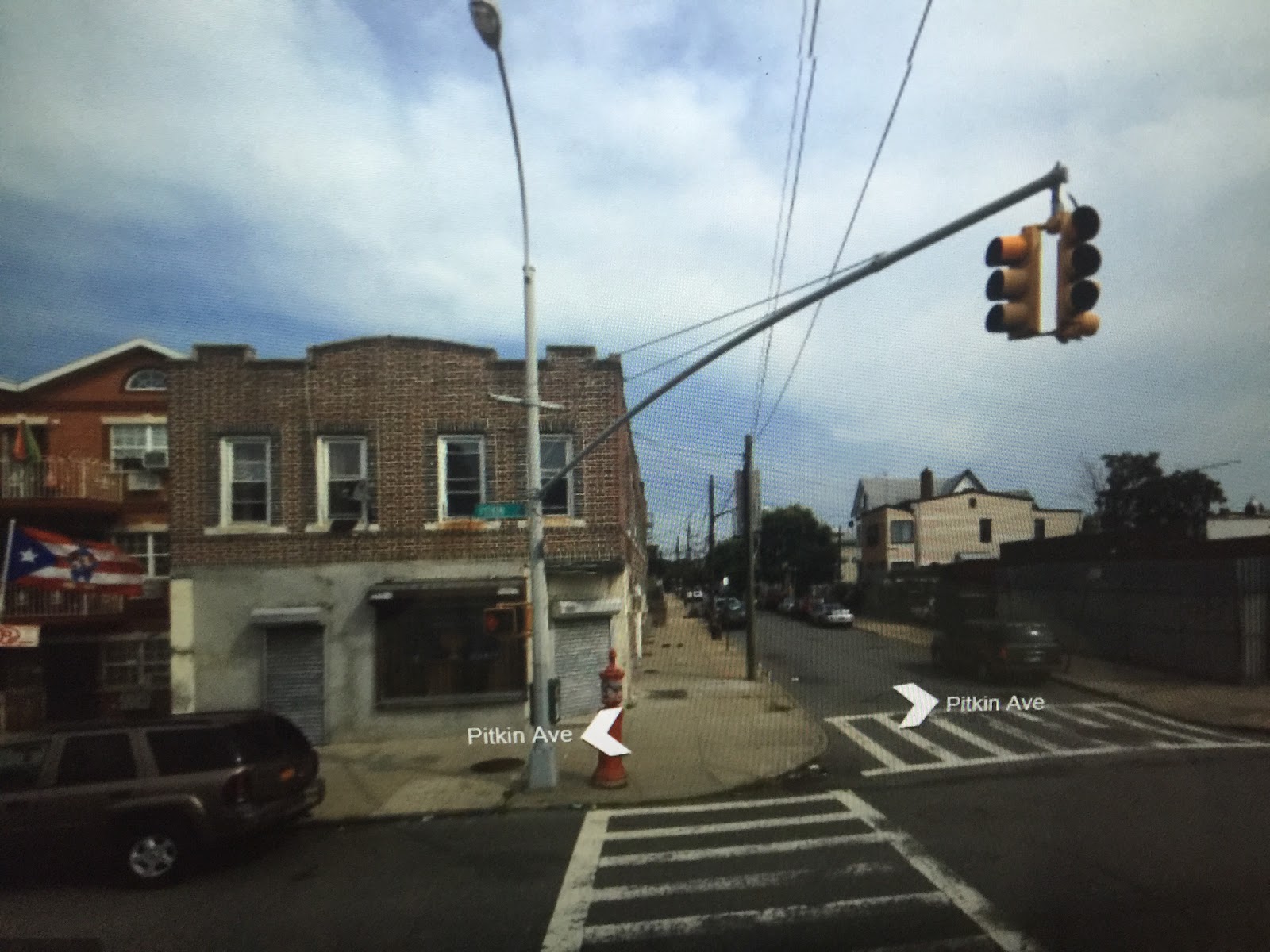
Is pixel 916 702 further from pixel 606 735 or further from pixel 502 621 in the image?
pixel 502 621

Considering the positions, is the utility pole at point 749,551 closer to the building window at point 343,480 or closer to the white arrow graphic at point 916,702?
the white arrow graphic at point 916,702

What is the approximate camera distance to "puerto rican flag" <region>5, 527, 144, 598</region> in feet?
44.8

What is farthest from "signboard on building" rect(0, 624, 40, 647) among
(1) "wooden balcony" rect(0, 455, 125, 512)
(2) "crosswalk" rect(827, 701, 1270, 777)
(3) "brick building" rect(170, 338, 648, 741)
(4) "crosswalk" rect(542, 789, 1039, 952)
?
(2) "crosswalk" rect(827, 701, 1270, 777)

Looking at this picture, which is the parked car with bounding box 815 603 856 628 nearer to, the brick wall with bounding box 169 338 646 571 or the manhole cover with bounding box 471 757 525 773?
the brick wall with bounding box 169 338 646 571

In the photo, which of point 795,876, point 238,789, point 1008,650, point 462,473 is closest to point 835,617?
point 1008,650

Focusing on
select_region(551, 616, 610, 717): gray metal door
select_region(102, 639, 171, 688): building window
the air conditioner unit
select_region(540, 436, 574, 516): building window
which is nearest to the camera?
select_region(551, 616, 610, 717): gray metal door

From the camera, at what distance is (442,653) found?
1527 centimetres

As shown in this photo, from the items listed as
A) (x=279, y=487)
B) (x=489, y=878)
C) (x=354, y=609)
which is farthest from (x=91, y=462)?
(x=489, y=878)

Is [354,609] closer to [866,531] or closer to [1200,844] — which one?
[1200,844]

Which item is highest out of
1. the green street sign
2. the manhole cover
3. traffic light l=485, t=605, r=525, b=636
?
the green street sign

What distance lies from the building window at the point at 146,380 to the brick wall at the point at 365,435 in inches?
190

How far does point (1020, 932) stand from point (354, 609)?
1251cm

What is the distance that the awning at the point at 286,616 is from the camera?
1495cm

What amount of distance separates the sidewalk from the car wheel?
14934mm
